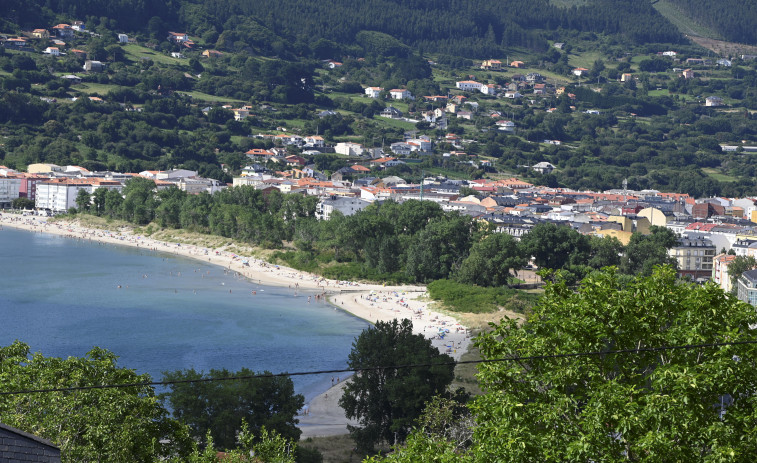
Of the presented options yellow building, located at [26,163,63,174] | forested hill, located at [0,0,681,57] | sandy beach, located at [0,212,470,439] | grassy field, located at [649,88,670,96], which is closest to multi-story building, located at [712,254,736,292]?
sandy beach, located at [0,212,470,439]

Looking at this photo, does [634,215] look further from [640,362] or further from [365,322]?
[640,362]

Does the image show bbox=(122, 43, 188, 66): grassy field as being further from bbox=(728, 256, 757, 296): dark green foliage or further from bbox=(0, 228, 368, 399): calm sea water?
bbox=(728, 256, 757, 296): dark green foliage

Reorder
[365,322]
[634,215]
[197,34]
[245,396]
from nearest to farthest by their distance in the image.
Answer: [245,396] < [365,322] < [634,215] < [197,34]

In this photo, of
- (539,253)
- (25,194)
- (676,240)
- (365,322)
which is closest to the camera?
(365,322)

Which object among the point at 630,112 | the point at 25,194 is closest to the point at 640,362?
the point at 25,194

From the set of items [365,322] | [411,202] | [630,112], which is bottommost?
[365,322]

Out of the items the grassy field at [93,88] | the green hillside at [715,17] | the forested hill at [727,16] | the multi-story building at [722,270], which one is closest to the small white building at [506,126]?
the grassy field at [93,88]

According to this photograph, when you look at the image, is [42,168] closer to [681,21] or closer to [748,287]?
[748,287]

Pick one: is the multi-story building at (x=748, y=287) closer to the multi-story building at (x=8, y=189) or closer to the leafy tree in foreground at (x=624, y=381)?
the leafy tree in foreground at (x=624, y=381)
